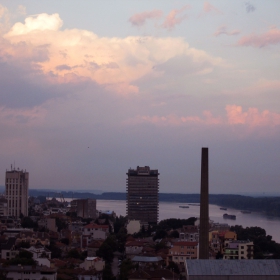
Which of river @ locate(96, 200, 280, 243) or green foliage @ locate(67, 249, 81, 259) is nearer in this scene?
green foliage @ locate(67, 249, 81, 259)

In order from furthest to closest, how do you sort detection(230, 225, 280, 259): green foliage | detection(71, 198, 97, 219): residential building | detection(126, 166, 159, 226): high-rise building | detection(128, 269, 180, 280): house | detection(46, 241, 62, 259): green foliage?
detection(71, 198, 97, 219): residential building, detection(126, 166, 159, 226): high-rise building, detection(46, 241, 62, 259): green foliage, detection(230, 225, 280, 259): green foliage, detection(128, 269, 180, 280): house

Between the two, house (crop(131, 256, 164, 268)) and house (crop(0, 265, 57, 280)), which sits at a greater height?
house (crop(0, 265, 57, 280))

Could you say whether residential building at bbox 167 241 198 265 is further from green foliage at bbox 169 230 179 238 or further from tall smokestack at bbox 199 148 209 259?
green foliage at bbox 169 230 179 238

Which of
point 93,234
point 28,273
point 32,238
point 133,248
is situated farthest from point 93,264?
point 93,234

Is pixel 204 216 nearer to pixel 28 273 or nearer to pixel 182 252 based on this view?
pixel 182 252

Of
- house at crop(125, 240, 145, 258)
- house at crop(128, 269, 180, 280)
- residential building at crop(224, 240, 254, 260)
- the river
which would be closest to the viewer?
house at crop(128, 269, 180, 280)

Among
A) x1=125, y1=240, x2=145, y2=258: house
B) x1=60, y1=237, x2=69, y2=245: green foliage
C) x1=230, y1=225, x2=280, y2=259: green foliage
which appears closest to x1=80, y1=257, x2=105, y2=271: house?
x1=125, y1=240, x2=145, y2=258: house
